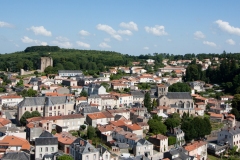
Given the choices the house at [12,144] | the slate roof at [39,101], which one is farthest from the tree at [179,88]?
the house at [12,144]

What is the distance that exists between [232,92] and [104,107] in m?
29.0

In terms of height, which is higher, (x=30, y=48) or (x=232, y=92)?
(x=30, y=48)

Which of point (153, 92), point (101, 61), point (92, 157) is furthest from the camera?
point (101, 61)

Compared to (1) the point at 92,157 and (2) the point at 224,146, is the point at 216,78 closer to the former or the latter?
(2) the point at 224,146

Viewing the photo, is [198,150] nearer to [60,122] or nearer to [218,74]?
[60,122]

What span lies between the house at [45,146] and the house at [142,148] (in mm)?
7681

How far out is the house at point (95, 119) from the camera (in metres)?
38.2

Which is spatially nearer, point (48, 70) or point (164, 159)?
point (164, 159)

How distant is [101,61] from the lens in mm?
100625

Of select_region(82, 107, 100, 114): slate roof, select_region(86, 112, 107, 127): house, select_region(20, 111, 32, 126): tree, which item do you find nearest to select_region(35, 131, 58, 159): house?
select_region(20, 111, 32, 126): tree

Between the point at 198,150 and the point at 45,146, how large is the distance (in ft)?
51.2

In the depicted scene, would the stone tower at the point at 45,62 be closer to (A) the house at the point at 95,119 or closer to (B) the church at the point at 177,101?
(B) the church at the point at 177,101

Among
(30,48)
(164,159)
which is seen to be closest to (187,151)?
(164,159)

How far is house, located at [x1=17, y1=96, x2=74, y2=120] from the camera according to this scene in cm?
3941
